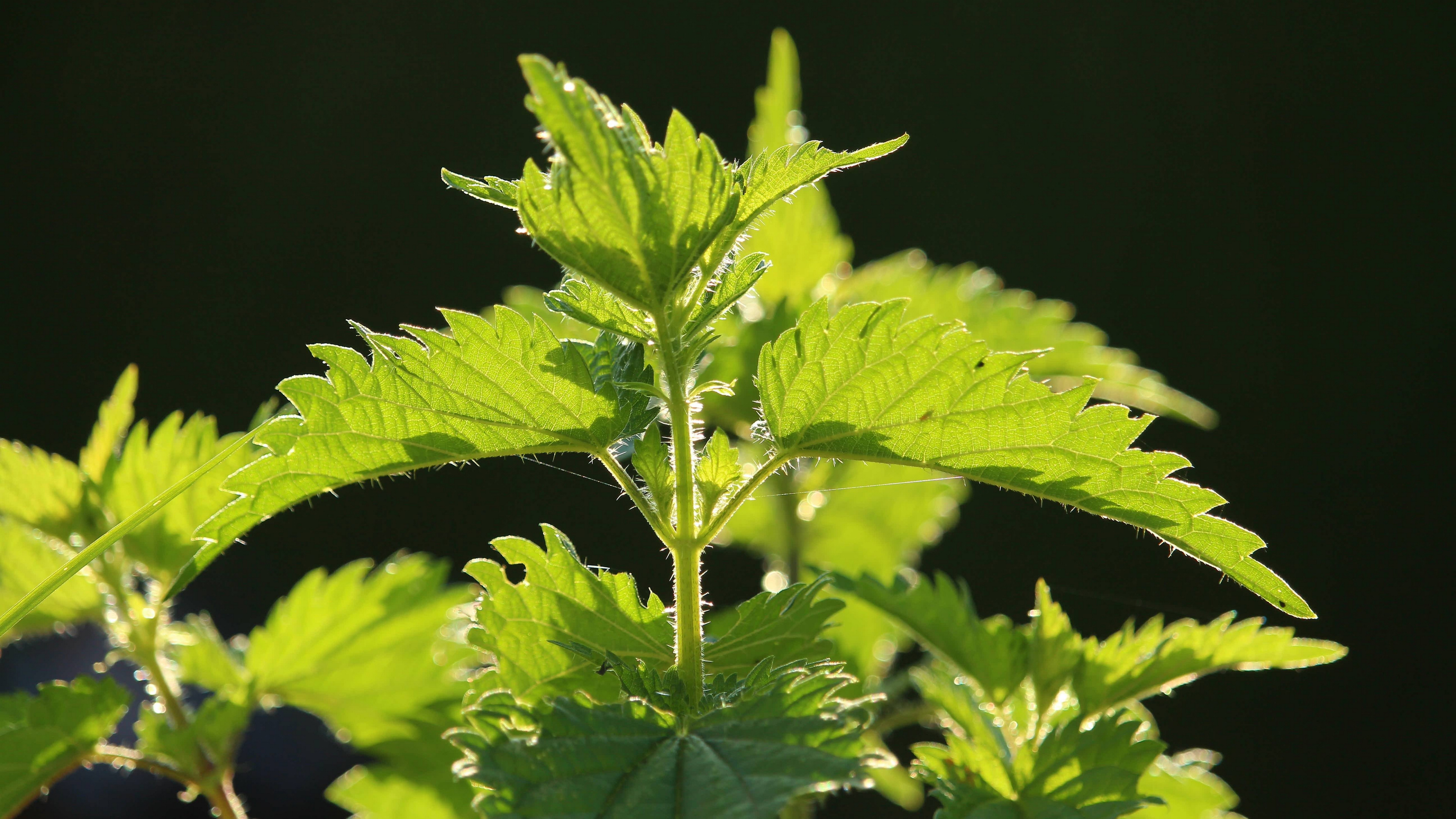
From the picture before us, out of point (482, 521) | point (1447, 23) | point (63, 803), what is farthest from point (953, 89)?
point (63, 803)

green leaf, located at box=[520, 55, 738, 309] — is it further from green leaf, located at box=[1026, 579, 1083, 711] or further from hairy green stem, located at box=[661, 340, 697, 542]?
green leaf, located at box=[1026, 579, 1083, 711]

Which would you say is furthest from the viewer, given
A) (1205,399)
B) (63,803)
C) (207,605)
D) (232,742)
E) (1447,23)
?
(1447,23)

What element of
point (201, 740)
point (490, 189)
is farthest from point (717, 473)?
point (201, 740)

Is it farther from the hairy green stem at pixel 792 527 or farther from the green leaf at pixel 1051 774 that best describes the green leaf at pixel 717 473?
the hairy green stem at pixel 792 527

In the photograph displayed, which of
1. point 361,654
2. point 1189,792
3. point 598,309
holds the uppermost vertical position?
point 598,309

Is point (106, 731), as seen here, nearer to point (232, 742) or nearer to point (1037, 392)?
point (232, 742)

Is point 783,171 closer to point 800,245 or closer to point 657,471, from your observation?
point 657,471
